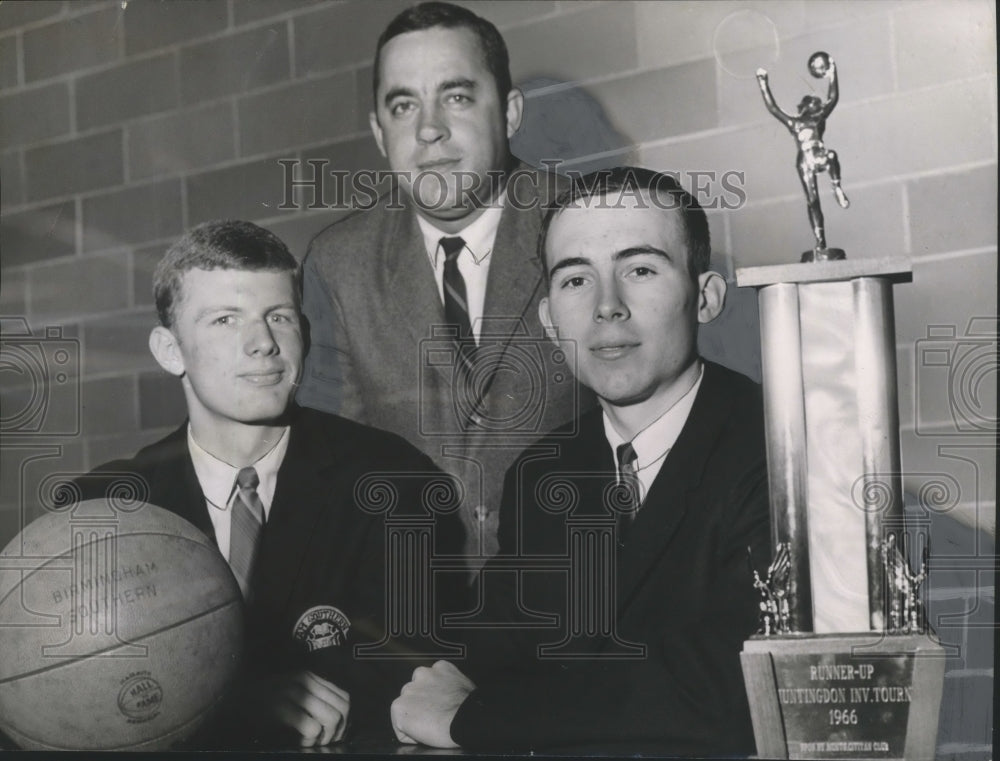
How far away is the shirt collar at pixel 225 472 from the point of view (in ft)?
18.4

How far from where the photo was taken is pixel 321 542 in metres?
5.45

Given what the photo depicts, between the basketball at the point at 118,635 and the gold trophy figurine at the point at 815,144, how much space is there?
7.35 ft

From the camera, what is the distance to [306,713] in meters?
5.30

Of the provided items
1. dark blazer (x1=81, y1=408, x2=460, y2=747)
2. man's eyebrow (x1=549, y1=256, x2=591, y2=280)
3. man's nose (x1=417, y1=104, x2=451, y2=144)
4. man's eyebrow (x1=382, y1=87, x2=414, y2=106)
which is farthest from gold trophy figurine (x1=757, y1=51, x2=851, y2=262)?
dark blazer (x1=81, y1=408, x2=460, y2=747)

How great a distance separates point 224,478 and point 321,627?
0.67 metres

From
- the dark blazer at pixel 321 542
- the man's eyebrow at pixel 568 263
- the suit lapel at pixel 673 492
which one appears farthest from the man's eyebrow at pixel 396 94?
the suit lapel at pixel 673 492

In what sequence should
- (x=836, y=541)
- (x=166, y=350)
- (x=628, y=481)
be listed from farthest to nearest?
(x=166, y=350) < (x=628, y=481) < (x=836, y=541)

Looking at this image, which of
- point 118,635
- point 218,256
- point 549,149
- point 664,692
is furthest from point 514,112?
point 118,635

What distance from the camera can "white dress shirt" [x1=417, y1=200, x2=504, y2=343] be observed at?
545 cm

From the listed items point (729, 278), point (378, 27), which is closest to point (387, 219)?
point (378, 27)

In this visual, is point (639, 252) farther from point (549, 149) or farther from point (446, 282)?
point (446, 282)

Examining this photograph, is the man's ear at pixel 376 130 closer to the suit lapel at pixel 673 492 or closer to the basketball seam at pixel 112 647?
the suit lapel at pixel 673 492

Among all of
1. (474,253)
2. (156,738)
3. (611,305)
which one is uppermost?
(474,253)

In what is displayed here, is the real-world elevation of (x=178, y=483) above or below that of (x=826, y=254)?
below
